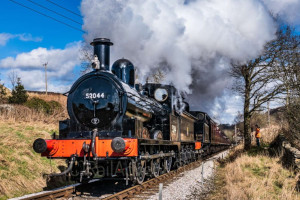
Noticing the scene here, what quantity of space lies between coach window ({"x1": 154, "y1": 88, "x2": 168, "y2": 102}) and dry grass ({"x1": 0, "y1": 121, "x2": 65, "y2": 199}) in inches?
161

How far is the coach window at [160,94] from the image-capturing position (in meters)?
11.1

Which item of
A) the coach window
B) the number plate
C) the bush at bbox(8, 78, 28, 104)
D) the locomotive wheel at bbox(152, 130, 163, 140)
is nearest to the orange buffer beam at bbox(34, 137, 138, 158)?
the number plate

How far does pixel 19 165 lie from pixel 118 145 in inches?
168

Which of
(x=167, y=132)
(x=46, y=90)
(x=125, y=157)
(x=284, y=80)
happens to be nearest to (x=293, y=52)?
(x=284, y=80)

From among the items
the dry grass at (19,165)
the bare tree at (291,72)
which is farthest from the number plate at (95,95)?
the bare tree at (291,72)

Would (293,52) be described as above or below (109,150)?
above

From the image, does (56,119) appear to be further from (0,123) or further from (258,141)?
(258,141)

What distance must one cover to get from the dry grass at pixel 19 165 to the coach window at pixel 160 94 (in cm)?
409

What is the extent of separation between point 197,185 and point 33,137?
21.0 feet

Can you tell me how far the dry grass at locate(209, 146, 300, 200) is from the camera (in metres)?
7.18

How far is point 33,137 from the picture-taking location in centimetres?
1224

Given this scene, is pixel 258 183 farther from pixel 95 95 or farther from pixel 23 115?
pixel 23 115

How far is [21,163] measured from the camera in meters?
9.82

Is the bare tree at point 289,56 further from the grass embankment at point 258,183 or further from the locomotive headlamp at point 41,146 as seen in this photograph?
the locomotive headlamp at point 41,146
